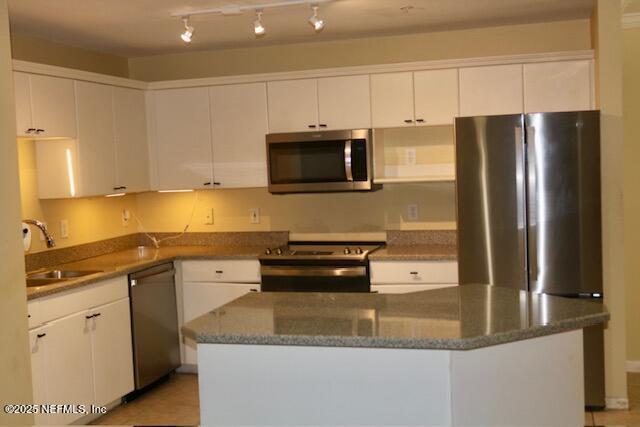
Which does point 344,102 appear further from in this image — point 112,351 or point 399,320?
point 399,320

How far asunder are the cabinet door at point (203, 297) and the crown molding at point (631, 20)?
308cm

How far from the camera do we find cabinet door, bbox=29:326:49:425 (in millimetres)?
3812

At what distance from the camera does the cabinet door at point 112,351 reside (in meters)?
4.39

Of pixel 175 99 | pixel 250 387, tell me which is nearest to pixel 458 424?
pixel 250 387

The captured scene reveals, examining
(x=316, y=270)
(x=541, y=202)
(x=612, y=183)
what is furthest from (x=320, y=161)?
(x=612, y=183)

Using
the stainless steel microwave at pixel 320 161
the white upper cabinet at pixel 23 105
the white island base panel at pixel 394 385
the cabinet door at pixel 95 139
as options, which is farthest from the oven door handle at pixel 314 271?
the white island base panel at pixel 394 385

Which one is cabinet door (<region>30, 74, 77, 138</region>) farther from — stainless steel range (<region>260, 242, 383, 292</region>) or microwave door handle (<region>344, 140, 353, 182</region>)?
microwave door handle (<region>344, 140, 353, 182</region>)

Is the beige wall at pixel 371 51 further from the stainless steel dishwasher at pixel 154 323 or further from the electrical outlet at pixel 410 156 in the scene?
the stainless steel dishwasher at pixel 154 323

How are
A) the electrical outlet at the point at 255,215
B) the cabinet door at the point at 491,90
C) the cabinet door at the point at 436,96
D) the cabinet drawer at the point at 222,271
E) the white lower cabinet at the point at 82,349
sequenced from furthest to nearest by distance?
1. the electrical outlet at the point at 255,215
2. the cabinet drawer at the point at 222,271
3. the cabinet door at the point at 436,96
4. the cabinet door at the point at 491,90
5. the white lower cabinet at the point at 82,349

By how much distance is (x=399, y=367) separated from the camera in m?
2.45

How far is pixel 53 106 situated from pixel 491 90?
271cm

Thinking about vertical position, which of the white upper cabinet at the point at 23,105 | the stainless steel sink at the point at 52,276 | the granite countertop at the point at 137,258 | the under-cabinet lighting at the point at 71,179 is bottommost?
the stainless steel sink at the point at 52,276

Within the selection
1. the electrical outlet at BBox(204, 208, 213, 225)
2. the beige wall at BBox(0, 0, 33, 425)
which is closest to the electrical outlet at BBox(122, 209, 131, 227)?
the electrical outlet at BBox(204, 208, 213, 225)

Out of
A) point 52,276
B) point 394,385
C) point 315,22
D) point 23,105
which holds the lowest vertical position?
point 394,385
